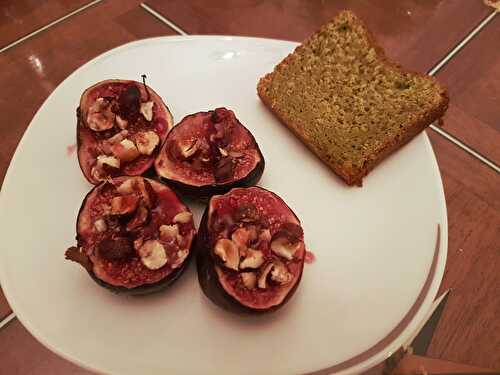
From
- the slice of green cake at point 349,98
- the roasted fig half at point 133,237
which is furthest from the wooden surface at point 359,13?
the roasted fig half at point 133,237

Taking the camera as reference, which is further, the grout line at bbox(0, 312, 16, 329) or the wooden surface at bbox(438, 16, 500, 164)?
the wooden surface at bbox(438, 16, 500, 164)

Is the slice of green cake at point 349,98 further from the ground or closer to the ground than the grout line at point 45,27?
further from the ground

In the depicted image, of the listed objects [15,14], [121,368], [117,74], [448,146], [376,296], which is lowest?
[15,14]

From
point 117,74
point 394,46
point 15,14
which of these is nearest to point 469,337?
point 394,46

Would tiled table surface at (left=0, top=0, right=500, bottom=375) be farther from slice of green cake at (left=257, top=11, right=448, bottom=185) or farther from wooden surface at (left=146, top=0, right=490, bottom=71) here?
slice of green cake at (left=257, top=11, right=448, bottom=185)

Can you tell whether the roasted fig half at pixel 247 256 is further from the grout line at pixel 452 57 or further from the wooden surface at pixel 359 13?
the wooden surface at pixel 359 13

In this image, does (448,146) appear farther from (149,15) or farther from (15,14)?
(15,14)

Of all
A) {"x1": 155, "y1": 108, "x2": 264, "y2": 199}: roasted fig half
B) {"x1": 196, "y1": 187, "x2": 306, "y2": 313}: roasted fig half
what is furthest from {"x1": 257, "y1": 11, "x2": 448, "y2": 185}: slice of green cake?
{"x1": 196, "y1": 187, "x2": 306, "y2": 313}: roasted fig half
